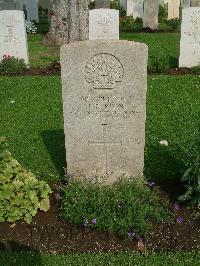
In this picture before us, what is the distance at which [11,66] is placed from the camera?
34.4 ft

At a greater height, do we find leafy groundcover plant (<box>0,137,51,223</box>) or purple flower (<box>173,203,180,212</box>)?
leafy groundcover plant (<box>0,137,51,223</box>)

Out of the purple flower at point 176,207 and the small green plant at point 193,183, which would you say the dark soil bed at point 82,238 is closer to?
the purple flower at point 176,207

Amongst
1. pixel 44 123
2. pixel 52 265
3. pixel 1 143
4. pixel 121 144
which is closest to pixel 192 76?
pixel 44 123

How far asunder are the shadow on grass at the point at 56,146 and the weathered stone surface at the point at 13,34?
4789 mm

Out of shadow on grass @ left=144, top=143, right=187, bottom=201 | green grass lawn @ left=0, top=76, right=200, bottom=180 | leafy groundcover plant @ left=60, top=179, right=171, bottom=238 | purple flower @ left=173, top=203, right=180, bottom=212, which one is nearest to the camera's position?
leafy groundcover plant @ left=60, top=179, right=171, bottom=238

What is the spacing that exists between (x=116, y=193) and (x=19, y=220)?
3.52 ft

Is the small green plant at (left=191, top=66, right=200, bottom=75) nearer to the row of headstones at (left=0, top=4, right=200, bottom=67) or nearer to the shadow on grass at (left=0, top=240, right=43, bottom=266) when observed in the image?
the row of headstones at (left=0, top=4, right=200, bottom=67)

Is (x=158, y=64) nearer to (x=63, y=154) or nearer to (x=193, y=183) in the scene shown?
(x=63, y=154)

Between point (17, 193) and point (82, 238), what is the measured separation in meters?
0.81

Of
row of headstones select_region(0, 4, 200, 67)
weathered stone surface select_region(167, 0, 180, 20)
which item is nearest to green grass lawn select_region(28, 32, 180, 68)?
row of headstones select_region(0, 4, 200, 67)

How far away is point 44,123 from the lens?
7.25 m

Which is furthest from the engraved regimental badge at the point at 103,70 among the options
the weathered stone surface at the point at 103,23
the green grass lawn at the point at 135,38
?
the weathered stone surface at the point at 103,23

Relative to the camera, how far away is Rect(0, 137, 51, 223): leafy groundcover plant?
429 centimetres

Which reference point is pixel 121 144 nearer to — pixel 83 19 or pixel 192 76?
pixel 192 76
